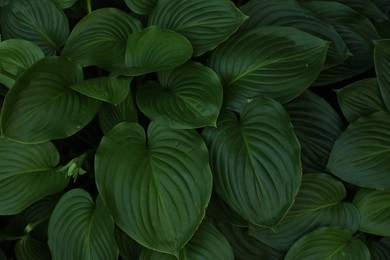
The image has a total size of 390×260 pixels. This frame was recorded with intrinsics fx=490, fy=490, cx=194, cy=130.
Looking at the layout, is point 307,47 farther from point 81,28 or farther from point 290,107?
point 81,28

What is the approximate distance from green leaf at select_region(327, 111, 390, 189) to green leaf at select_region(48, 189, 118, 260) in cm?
60

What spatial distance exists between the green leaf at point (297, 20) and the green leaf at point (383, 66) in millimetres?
78

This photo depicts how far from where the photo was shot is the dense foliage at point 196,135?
116 cm

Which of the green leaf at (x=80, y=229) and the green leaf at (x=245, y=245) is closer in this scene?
the green leaf at (x=80, y=229)

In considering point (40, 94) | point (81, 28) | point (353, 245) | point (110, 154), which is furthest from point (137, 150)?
point (353, 245)

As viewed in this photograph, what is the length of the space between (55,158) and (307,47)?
715 millimetres

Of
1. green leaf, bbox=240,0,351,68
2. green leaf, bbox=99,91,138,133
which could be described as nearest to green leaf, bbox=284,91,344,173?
green leaf, bbox=240,0,351,68

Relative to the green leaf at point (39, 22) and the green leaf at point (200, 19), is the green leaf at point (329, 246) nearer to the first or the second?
the green leaf at point (200, 19)

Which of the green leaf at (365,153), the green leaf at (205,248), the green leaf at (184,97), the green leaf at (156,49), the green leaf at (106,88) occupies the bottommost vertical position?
the green leaf at (205,248)

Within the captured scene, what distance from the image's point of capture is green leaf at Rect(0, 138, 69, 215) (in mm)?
1241

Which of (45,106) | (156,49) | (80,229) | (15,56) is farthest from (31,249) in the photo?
(156,49)

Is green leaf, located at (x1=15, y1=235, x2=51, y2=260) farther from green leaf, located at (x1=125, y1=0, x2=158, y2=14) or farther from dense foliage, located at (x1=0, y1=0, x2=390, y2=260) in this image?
green leaf, located at (x1=125, y1=0, x2=158, y2=14)

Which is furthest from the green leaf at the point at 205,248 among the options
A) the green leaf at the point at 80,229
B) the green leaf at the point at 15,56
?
the green leaf at the point at 15,56

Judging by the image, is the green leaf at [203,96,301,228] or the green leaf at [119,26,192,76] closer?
the green leaf at [203,96,301,228]
